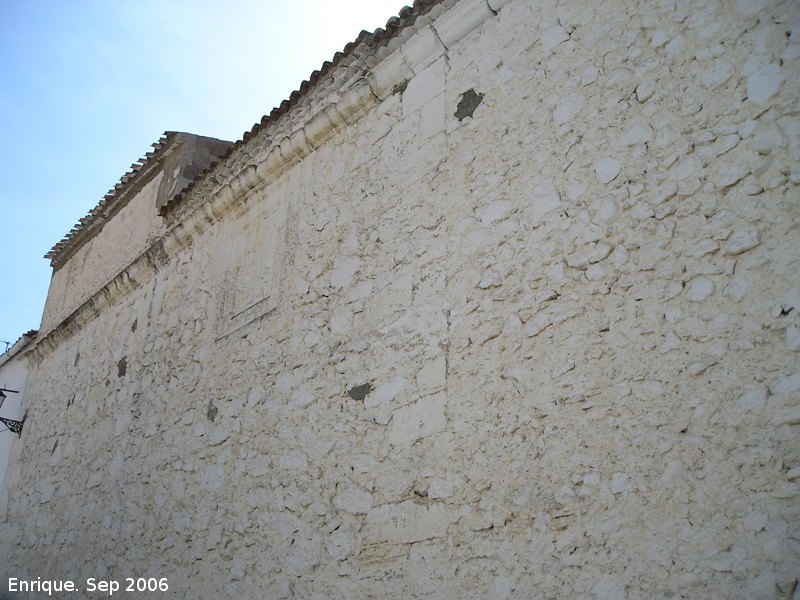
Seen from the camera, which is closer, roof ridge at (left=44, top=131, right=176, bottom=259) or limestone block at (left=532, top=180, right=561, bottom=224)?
limestone block at (left=532, top=180, right=561, bottom=224)

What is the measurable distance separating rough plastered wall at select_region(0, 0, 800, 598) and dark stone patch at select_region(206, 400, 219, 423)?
0.19 feet

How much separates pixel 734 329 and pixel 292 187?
335cm

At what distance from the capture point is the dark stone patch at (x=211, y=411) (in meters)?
4.91

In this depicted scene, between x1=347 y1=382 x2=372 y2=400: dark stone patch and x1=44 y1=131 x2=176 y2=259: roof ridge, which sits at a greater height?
x1=44 y1=131 x2=176 y2=259: roof ridge

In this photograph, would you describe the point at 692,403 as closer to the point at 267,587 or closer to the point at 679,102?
the point at 679,102

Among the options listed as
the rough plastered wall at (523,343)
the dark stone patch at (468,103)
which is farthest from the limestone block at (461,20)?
the dark stone patch at (468,103)

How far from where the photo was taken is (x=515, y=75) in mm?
3822

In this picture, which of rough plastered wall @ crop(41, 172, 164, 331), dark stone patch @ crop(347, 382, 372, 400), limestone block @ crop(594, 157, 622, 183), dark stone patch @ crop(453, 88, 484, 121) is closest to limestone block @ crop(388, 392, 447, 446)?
dark stone patch @ crop(347, 382, 372, 400)

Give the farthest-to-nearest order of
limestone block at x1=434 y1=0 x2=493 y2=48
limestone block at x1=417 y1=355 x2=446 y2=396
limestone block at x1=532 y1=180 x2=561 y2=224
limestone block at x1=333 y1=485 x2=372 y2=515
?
limestone block at x1=434 y1=0 x2=493 y2=48
limestone block at x1=333 y1=485 x2=372 y2=515
limestone block at x1=417 y1=355 x2=446 y2=396
limestone block at x1=532 y1=180 x2=561 y2=224

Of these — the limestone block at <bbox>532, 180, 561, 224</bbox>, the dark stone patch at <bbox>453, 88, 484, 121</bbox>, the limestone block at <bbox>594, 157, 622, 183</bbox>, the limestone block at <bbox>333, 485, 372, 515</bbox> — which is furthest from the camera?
the dark stone patch at <bbox>453, 88, 484, 121</bbox>

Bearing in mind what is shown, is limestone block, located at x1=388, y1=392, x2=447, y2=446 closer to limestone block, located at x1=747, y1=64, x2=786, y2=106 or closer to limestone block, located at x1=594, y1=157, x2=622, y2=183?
limestone block, located at x1=594, y1=157, x2=622, y2=183

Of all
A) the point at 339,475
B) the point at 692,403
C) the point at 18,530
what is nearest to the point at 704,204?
the point at 692,403

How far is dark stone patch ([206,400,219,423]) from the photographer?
16.1 ft

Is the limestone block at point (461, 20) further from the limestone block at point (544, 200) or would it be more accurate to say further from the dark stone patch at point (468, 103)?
the limestone block at point (544, 200)
